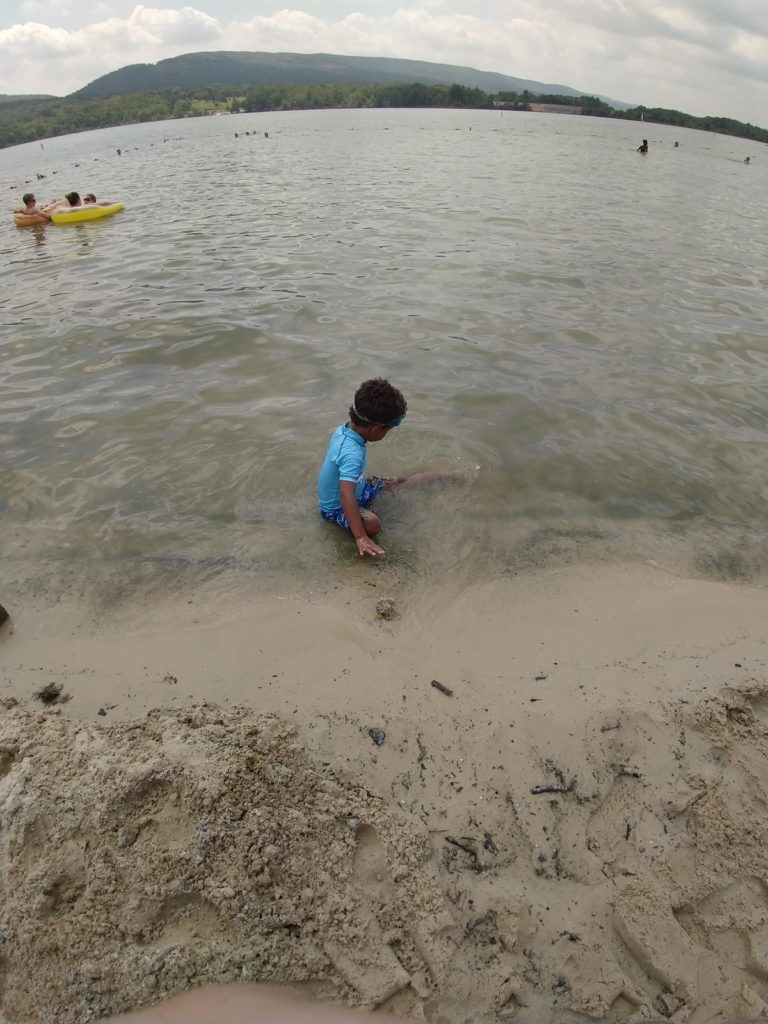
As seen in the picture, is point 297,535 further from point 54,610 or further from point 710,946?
point 710,946

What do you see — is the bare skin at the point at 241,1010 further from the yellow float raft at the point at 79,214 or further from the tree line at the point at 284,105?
the tree line at the point at 284,105

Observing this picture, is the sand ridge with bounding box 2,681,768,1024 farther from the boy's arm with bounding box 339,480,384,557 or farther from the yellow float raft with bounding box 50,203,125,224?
the yellow float raft with bounding box 50,203,125,224

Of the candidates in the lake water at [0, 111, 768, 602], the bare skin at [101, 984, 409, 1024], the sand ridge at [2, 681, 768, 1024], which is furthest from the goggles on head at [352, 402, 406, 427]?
the bare skin at [101, 984, 409, 1024]

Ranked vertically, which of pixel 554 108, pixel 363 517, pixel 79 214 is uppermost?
pixel 554 108

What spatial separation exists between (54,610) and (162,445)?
279 centimetres

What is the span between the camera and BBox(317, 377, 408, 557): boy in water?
4.71 m

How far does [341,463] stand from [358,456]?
6.2 inches

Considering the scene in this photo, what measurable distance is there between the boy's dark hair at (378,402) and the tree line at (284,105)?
12062 centimetres

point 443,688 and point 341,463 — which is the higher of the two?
point 341,463

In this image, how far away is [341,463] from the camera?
4.93 meters

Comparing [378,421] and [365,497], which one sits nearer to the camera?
[378,421]

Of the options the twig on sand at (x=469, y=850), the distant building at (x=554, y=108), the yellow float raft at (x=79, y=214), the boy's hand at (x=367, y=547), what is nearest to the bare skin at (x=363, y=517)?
the boy's hand at (x=367, y=547)

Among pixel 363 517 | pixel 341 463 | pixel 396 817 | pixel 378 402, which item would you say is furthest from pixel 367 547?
pixel 396 817

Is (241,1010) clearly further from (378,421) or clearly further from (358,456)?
(378,421)
